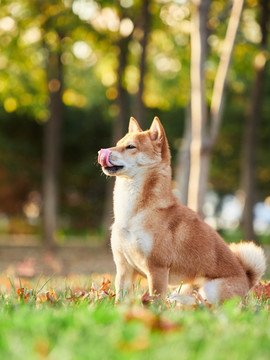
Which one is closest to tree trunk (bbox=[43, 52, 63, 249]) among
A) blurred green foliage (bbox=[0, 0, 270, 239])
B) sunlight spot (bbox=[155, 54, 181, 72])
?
blurred green foliage (bbox=[0, 0, 270, 239])

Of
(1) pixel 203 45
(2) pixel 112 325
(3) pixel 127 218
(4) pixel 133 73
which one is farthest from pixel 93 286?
(4) pixel 133 73

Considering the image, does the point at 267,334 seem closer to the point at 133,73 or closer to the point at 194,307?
the point at 194,307

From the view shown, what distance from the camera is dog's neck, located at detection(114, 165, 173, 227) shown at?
4895mm

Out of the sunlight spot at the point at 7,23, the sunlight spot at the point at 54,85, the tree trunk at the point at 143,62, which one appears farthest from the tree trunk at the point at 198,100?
the sunlight spot at the point at 7,23

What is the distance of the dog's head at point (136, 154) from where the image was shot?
15.8 feet

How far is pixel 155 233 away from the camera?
4.76m

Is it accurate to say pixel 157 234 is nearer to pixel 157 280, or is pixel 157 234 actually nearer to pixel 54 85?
pixel 157 280

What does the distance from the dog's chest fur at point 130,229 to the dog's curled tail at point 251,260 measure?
41.5 inches

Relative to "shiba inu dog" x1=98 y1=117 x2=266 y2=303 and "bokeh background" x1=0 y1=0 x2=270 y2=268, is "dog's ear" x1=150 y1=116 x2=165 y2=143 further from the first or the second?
"bokeh background" x1=0 y1=0 x2=270 y2=268

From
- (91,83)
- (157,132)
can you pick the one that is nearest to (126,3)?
(91,83)

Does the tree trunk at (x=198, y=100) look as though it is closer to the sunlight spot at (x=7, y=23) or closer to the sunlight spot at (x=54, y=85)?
the sunlight spot at (x=54, y=85)

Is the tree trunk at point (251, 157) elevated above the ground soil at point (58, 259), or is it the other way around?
the tree trunk at point (251, 157)

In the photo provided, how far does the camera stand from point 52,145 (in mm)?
16359

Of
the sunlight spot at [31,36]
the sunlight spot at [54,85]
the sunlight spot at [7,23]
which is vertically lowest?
the sunlight spot at [54,85]
